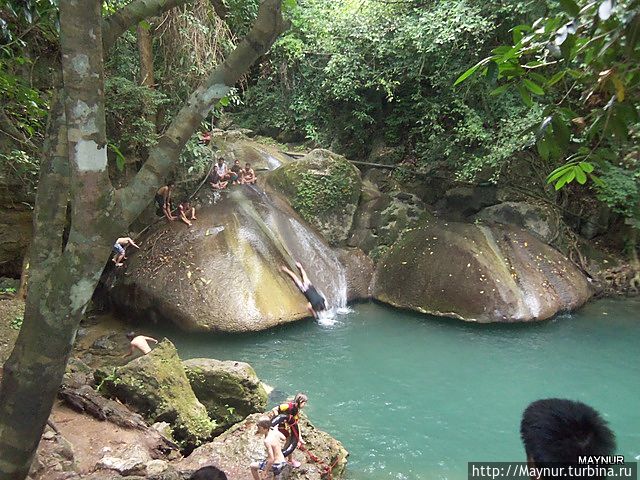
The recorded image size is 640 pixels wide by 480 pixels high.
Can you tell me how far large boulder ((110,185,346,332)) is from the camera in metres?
9.23

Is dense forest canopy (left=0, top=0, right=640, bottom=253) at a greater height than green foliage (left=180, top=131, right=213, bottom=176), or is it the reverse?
dense forest canopy (left=0, top=0, right=640, bottom=253)

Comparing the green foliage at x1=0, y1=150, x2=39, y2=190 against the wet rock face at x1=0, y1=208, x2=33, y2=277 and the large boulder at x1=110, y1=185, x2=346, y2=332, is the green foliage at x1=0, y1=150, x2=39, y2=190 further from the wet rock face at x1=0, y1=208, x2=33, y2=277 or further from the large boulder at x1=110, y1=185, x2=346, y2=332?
the large boulder at x1=110, y1=185, x2=346, y2=332

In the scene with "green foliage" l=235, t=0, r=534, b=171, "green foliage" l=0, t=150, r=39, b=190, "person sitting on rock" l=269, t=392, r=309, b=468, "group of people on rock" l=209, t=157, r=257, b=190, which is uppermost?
"green foliage" l=235, t=0, r=534, b=171

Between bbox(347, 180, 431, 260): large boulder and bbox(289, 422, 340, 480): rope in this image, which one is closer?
bbox(289, 422, 340, 480): rope

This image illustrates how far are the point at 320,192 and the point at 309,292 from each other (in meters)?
3.06

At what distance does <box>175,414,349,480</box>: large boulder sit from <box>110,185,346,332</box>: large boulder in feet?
12.2

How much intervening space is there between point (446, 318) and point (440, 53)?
6.37 m

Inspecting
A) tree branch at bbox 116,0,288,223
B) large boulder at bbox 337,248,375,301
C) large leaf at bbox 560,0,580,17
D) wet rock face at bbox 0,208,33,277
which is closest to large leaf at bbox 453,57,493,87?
large leaf at bbox 560,0,580,17

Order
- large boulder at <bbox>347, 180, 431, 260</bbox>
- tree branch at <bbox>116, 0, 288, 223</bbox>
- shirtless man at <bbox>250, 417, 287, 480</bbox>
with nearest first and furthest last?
1. tree branch at <bbox>116, 0, 288, 223</bbox>
2. shirtless man at <bbox>250, 417, 287, 480</bbox>
3. large boulder at <bbox>347, 180, 431, 260</bbox>

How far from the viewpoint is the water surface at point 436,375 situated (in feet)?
20.9

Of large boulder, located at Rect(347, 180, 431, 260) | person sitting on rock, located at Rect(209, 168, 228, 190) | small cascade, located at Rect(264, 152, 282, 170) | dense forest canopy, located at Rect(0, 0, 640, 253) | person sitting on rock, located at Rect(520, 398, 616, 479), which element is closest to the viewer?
person sitting on rock, located at Rect(520, 398, 616, 479)

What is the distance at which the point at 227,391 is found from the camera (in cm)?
633

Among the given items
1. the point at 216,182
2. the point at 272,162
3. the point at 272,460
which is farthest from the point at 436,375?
the point at 272,162

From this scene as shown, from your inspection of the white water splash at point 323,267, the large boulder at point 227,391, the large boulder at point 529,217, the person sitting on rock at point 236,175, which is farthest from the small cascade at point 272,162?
the large boulder at point 227,391
